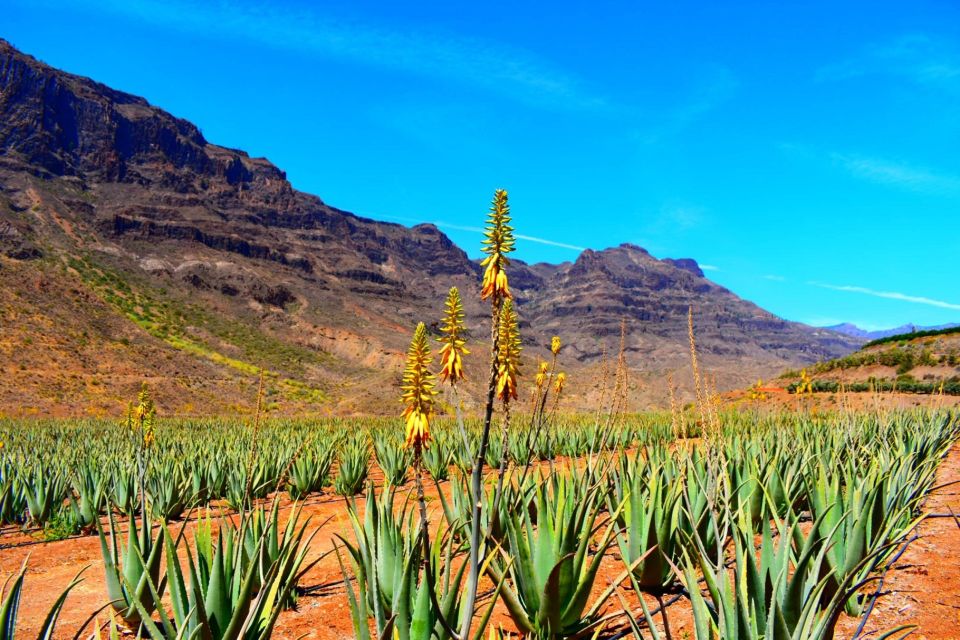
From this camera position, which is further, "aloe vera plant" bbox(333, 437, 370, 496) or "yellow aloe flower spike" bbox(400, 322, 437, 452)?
"aloe vera plant" bbox(333, 437, 370, 496)

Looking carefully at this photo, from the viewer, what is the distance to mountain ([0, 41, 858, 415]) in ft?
138

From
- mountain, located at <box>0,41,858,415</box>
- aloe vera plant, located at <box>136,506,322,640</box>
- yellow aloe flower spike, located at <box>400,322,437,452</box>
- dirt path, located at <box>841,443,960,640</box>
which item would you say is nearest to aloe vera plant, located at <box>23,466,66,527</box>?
aloe vera plant, located at <box>136,506,322,640</box>

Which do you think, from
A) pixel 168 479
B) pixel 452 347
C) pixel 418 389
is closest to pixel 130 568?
pixel 418 389

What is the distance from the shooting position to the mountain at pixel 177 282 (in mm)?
41938

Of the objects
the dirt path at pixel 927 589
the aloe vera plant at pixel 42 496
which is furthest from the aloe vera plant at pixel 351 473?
the dirt path at pixel 927 589

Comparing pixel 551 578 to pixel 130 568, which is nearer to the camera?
pixel 551 578

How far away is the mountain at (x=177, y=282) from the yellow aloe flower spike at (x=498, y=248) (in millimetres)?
6740

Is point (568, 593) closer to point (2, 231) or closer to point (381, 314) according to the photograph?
point (2, 231)

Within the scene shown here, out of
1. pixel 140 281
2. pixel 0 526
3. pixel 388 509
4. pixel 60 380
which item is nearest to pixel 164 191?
pixel 140 281

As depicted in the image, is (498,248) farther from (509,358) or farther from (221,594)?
(221,594)

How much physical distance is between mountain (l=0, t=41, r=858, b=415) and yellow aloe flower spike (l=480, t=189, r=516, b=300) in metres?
6.74

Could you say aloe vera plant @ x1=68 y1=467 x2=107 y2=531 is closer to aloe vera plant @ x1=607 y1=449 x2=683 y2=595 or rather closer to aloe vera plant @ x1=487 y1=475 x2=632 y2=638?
aloe vera plant @ x1=487 y1=475 x2=632 y2=638

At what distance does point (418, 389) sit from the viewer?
3141 mm

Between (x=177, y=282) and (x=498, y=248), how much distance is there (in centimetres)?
7453
